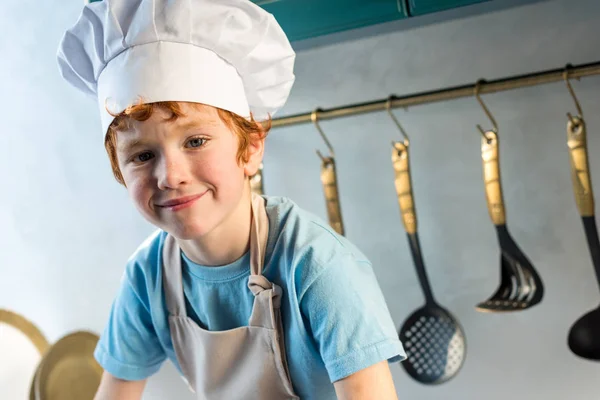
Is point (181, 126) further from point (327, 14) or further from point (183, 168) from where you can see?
point (327, 14)

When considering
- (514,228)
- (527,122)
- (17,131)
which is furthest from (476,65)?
(17,131)

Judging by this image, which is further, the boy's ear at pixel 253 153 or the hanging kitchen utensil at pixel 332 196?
the hanging kitchen utensil at pixel 332 196

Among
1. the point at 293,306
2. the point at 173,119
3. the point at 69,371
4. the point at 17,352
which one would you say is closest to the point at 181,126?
the point at 173,119

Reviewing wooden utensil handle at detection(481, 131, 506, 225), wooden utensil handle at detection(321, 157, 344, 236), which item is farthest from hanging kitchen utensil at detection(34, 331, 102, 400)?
wooden utensil handle at detection(481, 131, 506, 225)

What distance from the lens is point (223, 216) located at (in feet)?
2.43

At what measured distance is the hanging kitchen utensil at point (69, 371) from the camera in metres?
1.13

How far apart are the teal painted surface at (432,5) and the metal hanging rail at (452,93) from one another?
126 mm

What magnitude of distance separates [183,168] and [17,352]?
750mm

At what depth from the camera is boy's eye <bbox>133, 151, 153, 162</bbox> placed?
713mm

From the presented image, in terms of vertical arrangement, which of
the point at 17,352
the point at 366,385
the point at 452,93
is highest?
the point at 452,93

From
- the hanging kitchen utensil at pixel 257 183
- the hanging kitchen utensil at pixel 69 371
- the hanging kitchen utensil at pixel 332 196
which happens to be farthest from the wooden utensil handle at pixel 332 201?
the hanging kitchen utensil at pixel 69 371

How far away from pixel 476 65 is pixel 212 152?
1.72ft

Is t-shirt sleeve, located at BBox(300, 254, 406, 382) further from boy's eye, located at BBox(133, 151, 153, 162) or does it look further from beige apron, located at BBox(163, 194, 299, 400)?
boy's eye, located at BBox(133, 151, 153, 162)

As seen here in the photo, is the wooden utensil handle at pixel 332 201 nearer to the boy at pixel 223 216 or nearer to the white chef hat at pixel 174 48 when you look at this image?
the boy at pixel 223 216
